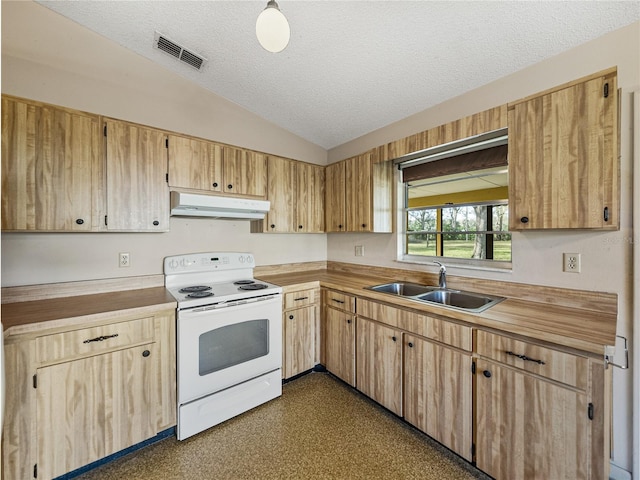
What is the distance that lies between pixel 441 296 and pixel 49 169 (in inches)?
113

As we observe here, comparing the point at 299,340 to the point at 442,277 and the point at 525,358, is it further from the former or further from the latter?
the point at 525,358

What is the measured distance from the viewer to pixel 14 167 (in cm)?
175

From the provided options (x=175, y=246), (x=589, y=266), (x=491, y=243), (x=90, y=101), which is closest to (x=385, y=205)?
(x=491, y=243)

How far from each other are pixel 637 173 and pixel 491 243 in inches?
36.4

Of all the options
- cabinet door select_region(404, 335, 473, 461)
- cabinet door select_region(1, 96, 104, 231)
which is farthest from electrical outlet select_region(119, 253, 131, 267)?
cabinet door select_region(404, 335, 473, 461)

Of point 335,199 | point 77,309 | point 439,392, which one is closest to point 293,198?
point 335,199

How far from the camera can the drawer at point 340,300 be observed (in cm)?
244

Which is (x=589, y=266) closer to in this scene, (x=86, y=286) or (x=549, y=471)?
(x=549, y=471)

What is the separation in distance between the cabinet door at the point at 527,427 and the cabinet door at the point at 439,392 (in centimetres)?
7

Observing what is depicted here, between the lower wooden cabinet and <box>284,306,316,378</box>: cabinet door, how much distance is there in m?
0.94

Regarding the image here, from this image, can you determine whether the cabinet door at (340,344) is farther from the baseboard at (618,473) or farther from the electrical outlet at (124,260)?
the electrical outlet at (124,260)

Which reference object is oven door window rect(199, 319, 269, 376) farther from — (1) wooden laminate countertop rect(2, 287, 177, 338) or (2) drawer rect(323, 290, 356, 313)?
(2) drawer rect(323, 290, 356, 313)

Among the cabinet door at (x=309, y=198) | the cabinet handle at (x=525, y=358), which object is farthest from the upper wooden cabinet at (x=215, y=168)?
the cabinet handle at (x=525, y=358)

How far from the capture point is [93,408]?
171 centimetres
